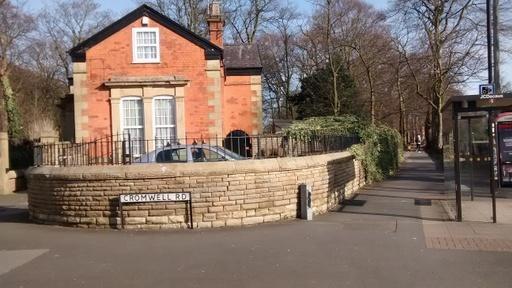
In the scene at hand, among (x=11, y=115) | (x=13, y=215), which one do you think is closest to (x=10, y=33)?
(x=11, y=115)

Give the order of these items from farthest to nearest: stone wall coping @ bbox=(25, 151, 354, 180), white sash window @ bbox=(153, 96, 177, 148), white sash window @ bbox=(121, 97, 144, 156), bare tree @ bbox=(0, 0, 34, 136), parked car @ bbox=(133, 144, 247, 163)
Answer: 1. bare tree @ bbox=(0, 0, 34, 136)
2. white sash window @ bbox=(153, 96, 177, 148)
3. white sash window @ bbox=(121, 97, 144, 156)
4. parked car @ bbox=(133, 144, 247, 163)
5. stone wall coping @ bbox=(25, 151, 354, 180)

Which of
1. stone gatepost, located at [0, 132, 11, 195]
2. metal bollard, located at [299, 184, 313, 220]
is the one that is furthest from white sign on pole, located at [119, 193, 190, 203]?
stone gatepost, located at [0, 132, 11, 195]

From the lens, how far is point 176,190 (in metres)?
Result: 12.2

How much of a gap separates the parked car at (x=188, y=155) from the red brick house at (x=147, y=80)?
13.8 metres

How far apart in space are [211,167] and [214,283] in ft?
15.9

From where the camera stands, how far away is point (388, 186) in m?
22.7

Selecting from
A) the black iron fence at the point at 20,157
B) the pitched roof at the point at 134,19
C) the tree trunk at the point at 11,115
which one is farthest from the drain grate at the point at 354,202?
the tree trunk at the point at 11,115

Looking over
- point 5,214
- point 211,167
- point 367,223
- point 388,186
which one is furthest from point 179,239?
point 388,186

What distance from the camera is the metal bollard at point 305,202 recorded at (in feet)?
43.3

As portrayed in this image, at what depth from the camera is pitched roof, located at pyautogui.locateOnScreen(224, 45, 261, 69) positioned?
33.7m

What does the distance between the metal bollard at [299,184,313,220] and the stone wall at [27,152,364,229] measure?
0.41 ft

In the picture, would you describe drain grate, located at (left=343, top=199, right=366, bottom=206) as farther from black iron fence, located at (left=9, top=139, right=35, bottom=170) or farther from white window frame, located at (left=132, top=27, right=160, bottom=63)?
black iron fence, located at (left=9, top=139, right=35, bottom=170)

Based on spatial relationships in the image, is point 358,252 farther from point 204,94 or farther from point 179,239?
point 204,94

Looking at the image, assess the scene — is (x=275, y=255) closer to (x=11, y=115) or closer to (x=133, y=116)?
(x=133, y=116)
